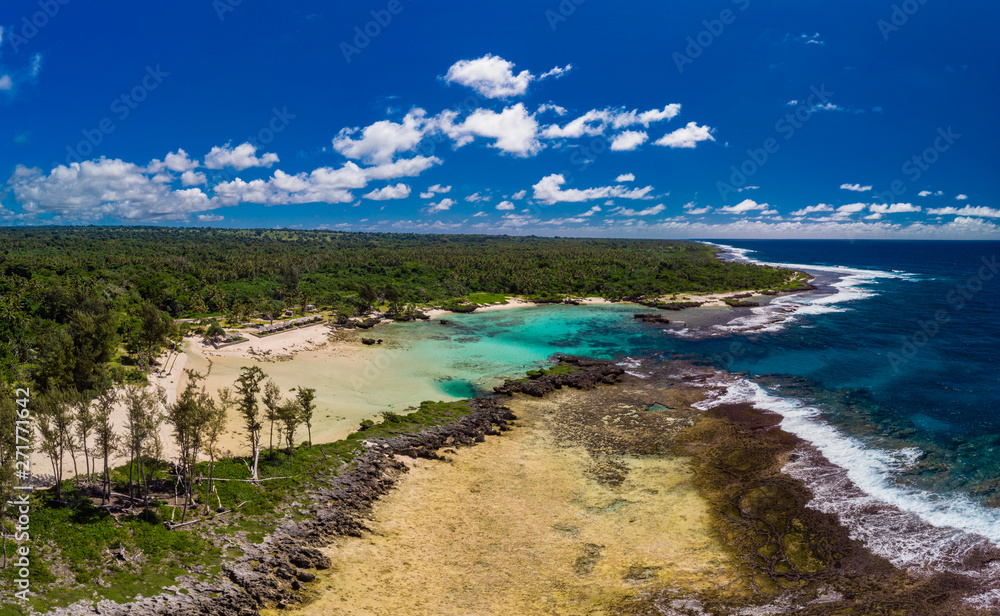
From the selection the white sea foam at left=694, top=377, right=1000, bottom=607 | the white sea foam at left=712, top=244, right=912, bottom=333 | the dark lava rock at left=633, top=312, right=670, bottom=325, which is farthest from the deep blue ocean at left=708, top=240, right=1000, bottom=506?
the dark lava rock at left=633, top=312, right=670, bottom=325

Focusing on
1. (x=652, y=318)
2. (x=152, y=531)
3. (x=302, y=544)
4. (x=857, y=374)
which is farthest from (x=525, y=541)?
(x=652, y=318)

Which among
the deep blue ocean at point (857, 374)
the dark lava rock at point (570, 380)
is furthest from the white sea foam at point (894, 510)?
the dark lava rock at point (570, 380)

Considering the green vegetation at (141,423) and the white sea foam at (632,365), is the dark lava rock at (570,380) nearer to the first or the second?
the white sea foam at (632,365)

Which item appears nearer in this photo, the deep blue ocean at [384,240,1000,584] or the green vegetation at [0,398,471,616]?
the green vegetation at [0,398,471,616]

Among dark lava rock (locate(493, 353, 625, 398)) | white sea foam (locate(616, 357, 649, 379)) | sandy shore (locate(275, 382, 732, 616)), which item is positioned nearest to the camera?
sandy shore (locate(275, 382, 732, 616))

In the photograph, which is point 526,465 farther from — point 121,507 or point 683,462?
point 121,507

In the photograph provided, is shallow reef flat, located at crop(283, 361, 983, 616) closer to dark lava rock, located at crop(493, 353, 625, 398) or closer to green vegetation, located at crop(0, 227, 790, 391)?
dark lava rock, located at crop(493, 353, 625, 398)

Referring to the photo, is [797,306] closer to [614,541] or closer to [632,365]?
[632,365]
